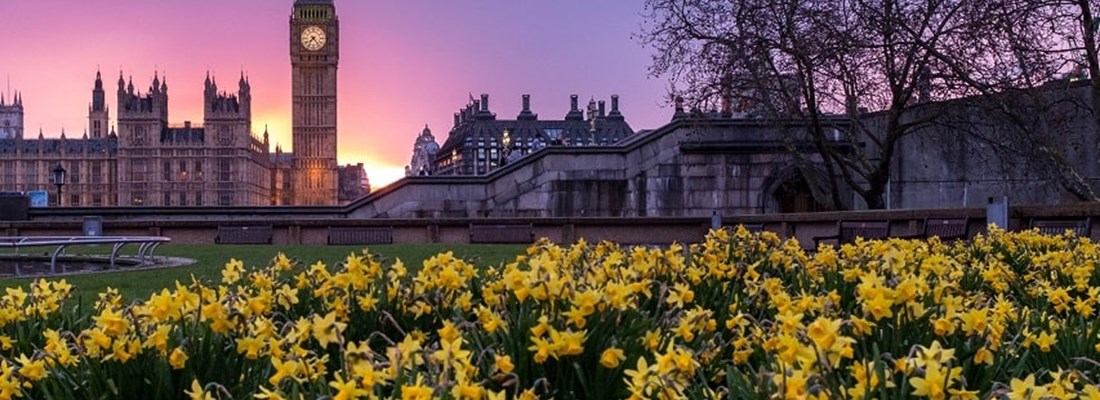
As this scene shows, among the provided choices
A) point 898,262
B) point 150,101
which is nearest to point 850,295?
point 898,262

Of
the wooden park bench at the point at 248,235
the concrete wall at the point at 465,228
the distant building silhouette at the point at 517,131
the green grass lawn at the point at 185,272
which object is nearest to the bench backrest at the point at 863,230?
the concrete wall at the point at 465,228

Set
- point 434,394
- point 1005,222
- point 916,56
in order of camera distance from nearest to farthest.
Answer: point 434,394 < point 1005,222 < point 916,56

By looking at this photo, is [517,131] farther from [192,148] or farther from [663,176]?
[663,176]

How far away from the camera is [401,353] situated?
2.20 meters

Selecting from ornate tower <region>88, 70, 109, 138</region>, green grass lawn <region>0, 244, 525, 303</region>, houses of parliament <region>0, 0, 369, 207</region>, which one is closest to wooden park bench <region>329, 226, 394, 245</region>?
green grass lawn <region>0, 244, 525, 303</region>

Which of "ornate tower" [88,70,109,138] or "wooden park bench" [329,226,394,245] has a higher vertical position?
"ornate tower" [88,70,109,138]

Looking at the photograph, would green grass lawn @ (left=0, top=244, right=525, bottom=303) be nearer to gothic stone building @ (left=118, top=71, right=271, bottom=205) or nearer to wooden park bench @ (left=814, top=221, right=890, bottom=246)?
wooden park bench @ (left=814, top=221, right=890, bottom=246)

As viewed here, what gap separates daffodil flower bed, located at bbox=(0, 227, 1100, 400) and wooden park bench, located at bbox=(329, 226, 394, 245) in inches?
590

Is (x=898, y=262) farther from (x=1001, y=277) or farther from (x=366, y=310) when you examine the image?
(x=366, y=310)

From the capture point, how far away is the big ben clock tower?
139 meters

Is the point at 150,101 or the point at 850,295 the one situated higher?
the point at 150,101

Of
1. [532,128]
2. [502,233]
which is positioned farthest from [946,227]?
[532,128]

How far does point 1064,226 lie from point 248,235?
48.0 ft

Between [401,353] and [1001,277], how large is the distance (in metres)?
3.97
